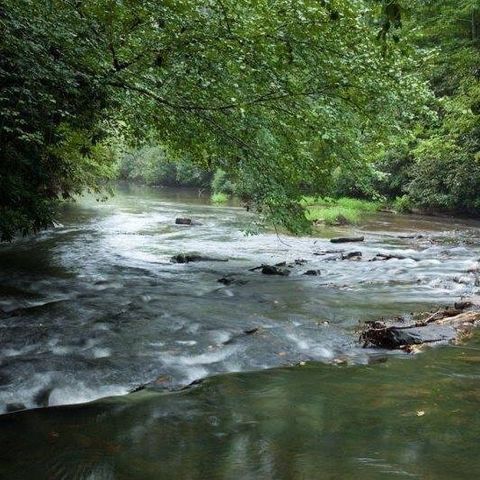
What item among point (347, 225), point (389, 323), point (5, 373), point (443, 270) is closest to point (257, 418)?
point (5, 373)

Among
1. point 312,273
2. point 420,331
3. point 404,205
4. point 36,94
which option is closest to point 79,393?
point 36,94

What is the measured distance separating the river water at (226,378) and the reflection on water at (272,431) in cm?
2

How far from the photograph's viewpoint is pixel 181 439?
15.0 feet

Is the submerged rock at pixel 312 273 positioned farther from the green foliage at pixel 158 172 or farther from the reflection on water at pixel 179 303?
the green foliage at pixel 158 172

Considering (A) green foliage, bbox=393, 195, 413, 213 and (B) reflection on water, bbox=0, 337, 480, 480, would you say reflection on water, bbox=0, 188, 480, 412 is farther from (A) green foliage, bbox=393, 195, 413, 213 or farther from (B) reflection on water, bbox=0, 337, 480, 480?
(A) green foliage, bbox=393, 195, 413, 213

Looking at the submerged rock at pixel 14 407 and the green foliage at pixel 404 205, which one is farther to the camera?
the green foliage at pixel 404 205

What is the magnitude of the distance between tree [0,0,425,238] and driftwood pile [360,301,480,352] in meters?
3.60

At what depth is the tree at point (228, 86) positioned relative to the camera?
8.48 metres

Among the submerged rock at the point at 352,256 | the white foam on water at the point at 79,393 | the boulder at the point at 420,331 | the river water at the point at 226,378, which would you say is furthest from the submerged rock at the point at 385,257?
the white foam on water at the point at 79,393

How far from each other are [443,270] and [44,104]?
34.0ft

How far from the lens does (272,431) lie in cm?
467

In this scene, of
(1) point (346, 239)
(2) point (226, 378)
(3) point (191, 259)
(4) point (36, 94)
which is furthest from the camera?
(1) point (346, 239)

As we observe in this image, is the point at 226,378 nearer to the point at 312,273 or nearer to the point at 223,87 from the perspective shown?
the point at 223,87

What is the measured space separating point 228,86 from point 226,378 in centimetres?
559
